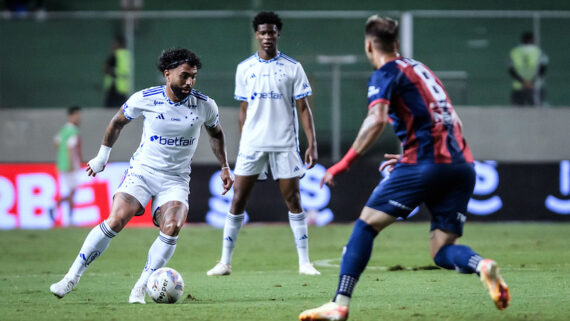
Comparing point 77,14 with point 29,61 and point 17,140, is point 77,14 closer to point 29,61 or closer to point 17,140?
point 29,61

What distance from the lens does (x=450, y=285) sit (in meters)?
8.22

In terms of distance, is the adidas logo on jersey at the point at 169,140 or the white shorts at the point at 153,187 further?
the adidas logo on jersey at the point at 169,140

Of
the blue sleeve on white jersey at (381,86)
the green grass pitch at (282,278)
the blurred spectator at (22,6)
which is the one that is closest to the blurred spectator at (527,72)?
the green grass pitch at (282,278)

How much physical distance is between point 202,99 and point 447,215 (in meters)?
2.66

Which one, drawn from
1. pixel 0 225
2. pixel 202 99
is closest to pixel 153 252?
pixel 202 99

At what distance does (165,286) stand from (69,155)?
9.55 metres

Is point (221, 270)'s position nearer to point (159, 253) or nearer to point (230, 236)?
point (230, 236)

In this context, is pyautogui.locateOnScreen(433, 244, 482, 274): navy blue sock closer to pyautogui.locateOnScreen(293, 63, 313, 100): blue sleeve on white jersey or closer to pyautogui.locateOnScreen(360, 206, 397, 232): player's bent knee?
pyautogui.locateOnScreen(360, 206, 397, 232): player's bent knee

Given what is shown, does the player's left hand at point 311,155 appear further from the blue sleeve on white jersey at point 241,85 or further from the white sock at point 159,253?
the white sock at point 159,253

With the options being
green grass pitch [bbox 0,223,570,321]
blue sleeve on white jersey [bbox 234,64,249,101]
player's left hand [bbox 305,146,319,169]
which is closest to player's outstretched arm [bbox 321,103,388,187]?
green grass pitch [bbox 0,223,570,321]

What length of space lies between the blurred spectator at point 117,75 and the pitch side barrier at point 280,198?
1854 mm

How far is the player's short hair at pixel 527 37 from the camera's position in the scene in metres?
17.1

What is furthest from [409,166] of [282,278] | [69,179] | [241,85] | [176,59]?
[69,179]

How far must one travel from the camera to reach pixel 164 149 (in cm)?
769
